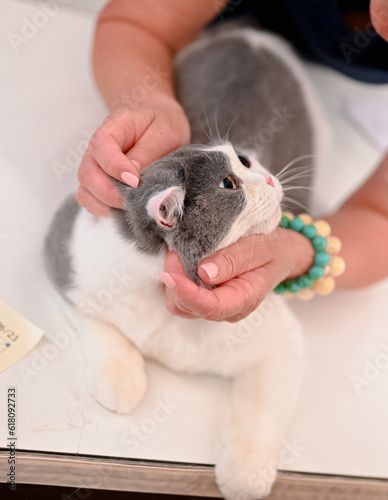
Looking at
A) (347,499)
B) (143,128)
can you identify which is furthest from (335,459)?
(143,128)

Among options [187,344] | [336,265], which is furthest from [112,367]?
[336,265]

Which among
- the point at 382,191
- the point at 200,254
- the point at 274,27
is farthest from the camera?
the point at 274,27

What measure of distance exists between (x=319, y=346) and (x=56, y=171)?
74cm

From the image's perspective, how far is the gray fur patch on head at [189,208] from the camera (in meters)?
0.72

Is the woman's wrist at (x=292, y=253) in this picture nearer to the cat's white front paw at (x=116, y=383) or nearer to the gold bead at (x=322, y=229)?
the gold bead at (x=322, y=229)

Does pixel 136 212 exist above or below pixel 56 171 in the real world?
above

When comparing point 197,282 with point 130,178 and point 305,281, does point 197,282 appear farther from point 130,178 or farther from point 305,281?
point 305,281

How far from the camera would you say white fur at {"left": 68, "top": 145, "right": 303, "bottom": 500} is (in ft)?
2.68

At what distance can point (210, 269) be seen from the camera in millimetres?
718

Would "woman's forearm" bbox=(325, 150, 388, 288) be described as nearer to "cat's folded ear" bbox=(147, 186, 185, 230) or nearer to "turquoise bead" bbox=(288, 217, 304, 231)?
"turquoise bead" bbox=(288, 217, 304, 231)

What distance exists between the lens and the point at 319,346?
1081 mm

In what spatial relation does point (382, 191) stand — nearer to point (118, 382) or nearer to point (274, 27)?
point (274, 27)

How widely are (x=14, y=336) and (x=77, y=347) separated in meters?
0.12

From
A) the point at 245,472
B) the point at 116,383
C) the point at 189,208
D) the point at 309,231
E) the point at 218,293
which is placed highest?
the point at 189,208
